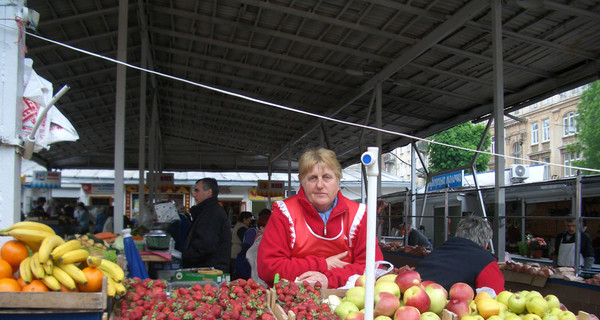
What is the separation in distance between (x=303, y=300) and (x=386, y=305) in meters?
0.39

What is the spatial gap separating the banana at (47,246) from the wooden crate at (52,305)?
0.18 metres

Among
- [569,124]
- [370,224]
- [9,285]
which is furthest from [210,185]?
[569,124]

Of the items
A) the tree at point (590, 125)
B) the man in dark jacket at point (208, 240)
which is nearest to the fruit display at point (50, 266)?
the man in dark jacket at point (208, 240)

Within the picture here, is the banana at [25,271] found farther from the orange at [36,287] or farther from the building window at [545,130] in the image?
the building window at [545,130]

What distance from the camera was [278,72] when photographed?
10.9 m

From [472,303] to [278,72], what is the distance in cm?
894

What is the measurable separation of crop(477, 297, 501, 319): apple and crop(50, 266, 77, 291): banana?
1917mm

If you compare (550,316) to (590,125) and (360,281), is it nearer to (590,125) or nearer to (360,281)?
(360,281)

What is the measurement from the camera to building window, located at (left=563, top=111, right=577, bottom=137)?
3325 cm

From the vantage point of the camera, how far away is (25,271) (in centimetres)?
225

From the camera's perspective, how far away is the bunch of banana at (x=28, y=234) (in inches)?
95.5

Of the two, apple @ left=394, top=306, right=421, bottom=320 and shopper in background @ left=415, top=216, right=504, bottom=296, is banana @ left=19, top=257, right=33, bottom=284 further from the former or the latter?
shopper in background @ left=415, top=216, right=504, bottom=296

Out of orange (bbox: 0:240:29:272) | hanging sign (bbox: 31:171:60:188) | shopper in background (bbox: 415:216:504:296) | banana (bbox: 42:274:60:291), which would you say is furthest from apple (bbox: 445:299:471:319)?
hanging sign (bbox: 31:171:60:188)

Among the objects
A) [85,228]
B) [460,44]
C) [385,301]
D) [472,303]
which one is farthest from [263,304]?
[85,228]
